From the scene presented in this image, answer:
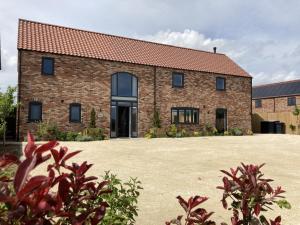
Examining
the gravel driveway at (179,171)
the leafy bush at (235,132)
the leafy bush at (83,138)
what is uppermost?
the leafy bush at (235,132)

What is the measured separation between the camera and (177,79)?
28469 millimetres

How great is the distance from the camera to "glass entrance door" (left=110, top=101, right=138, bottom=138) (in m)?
25.5

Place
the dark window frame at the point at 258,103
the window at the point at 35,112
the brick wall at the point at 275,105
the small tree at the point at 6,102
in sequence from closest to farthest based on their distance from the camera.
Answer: the small tree at the point at 6,102, the window at the point at 35,112, the brick wall at the point at 275,105, the dark window frame at the point at 258,103

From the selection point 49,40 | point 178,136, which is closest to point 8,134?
point 49,40

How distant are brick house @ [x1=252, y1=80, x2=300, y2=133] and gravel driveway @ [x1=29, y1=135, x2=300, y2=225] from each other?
69.7 ft

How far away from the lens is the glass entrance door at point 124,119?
25.5m

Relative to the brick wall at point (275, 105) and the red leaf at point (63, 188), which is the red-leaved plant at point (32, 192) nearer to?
the red leaf at point (63, 188)

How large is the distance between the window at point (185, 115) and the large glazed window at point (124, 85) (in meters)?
4.10

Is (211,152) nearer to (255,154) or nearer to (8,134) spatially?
(255,154)

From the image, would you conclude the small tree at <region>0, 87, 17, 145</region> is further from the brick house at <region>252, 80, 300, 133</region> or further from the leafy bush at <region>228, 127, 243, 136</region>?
the brick house at <region>252, 80, 300, 133</region>

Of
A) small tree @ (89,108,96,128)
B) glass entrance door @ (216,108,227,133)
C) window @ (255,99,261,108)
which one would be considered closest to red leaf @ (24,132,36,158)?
small tree @ (89,108,96,128)

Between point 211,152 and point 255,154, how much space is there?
7.35 ft

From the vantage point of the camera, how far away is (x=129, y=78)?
26.3 m

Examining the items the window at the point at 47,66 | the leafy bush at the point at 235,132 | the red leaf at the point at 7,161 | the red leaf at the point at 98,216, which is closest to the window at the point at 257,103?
the leafy bush at the point at 235,132
